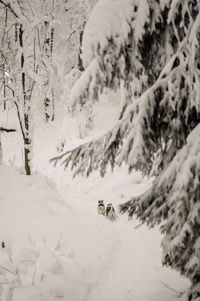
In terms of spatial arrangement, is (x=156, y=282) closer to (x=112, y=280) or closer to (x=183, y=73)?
(x=112, y=280)

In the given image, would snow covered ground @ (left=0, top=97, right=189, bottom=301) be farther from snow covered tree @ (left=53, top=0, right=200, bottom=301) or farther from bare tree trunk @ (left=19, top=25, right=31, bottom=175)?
snow covered tree @ (left=53, top=0, right=200, bottom=301)

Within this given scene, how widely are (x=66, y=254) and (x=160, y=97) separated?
167 inches

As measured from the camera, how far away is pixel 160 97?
312cm

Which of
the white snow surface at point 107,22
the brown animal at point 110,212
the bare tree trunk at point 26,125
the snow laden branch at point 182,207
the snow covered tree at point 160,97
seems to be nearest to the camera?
the snow laden branch at point 182,207

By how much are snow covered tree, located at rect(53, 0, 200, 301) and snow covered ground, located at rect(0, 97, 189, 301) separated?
2093 mm

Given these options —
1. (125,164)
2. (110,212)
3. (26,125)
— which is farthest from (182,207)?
(26,125)

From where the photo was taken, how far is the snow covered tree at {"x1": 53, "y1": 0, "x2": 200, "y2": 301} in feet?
8.89

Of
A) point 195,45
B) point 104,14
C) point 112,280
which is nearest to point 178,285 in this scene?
point 112,280

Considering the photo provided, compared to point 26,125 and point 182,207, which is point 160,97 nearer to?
point 182,207

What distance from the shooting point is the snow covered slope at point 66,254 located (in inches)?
187

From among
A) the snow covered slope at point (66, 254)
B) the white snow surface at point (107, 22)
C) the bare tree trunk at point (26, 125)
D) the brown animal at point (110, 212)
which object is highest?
the white snow surface at point (107, 22)

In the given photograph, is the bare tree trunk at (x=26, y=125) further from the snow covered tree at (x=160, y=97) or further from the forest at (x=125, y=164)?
the snow covered tree at (x=160, y=97)

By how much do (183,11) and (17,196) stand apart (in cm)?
674

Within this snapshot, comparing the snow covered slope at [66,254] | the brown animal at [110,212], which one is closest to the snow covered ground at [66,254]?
the snow covered slope at [66,254]
